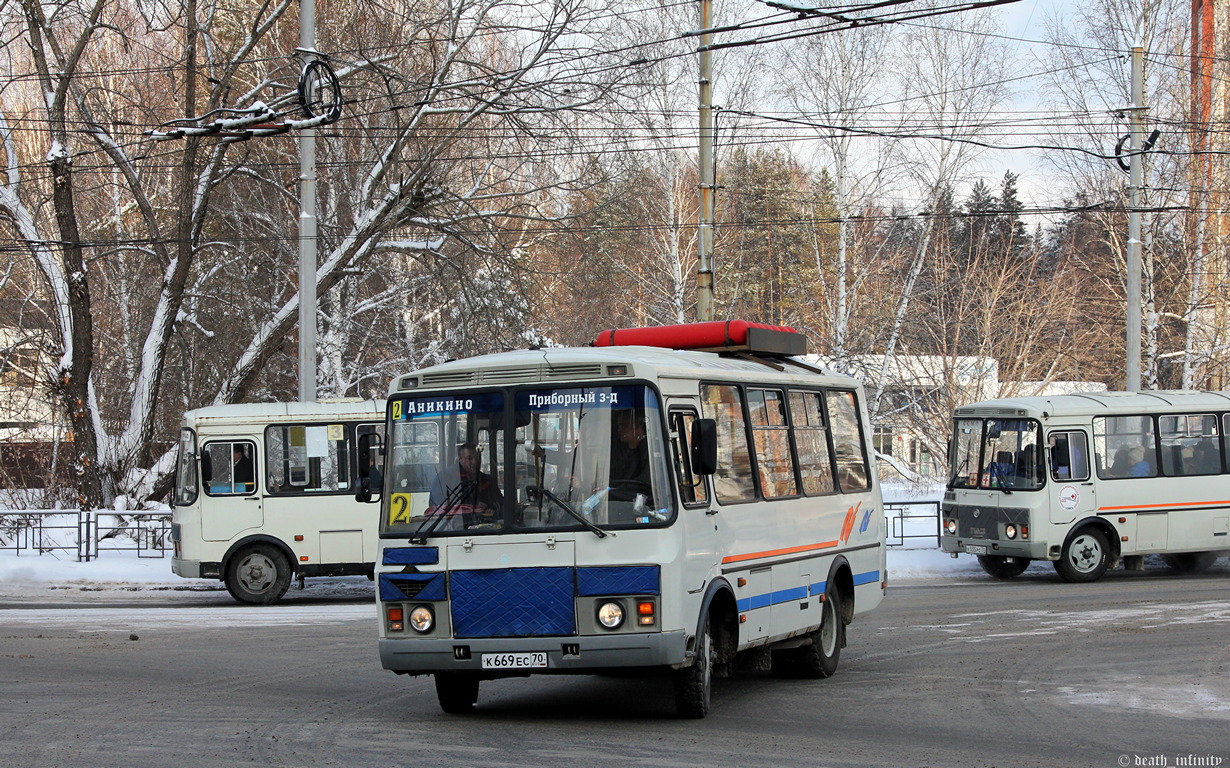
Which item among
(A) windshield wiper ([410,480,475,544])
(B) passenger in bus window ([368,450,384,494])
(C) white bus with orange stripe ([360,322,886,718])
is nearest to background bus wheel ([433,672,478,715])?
(C) white bus with orange stripe ([360,322,886,718])

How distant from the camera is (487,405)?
370 inches

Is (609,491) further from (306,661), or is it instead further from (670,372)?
(306,661)

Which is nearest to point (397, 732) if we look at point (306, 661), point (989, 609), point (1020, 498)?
point (306, 661)

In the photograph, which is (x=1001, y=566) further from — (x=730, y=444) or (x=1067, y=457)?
(x=730, y=444)

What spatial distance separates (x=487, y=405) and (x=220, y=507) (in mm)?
10815

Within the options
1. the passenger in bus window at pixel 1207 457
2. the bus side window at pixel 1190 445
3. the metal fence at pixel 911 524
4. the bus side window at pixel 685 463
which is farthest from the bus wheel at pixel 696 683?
the metal fence at pixel 911 524

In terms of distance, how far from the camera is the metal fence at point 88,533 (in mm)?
24016

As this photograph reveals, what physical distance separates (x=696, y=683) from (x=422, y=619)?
76.1 inches

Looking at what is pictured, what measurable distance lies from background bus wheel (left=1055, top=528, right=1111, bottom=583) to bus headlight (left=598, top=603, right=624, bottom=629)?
14.1m

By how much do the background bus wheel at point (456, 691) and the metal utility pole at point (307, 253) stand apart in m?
11.5

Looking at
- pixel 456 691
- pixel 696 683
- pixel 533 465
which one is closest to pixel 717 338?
pixel 533 465

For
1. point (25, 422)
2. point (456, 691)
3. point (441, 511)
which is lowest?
point (456, 691)

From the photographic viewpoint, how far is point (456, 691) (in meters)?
9.95

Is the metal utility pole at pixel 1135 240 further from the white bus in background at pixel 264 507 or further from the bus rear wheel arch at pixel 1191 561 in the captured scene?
the white bus in background at pixel 264 507
